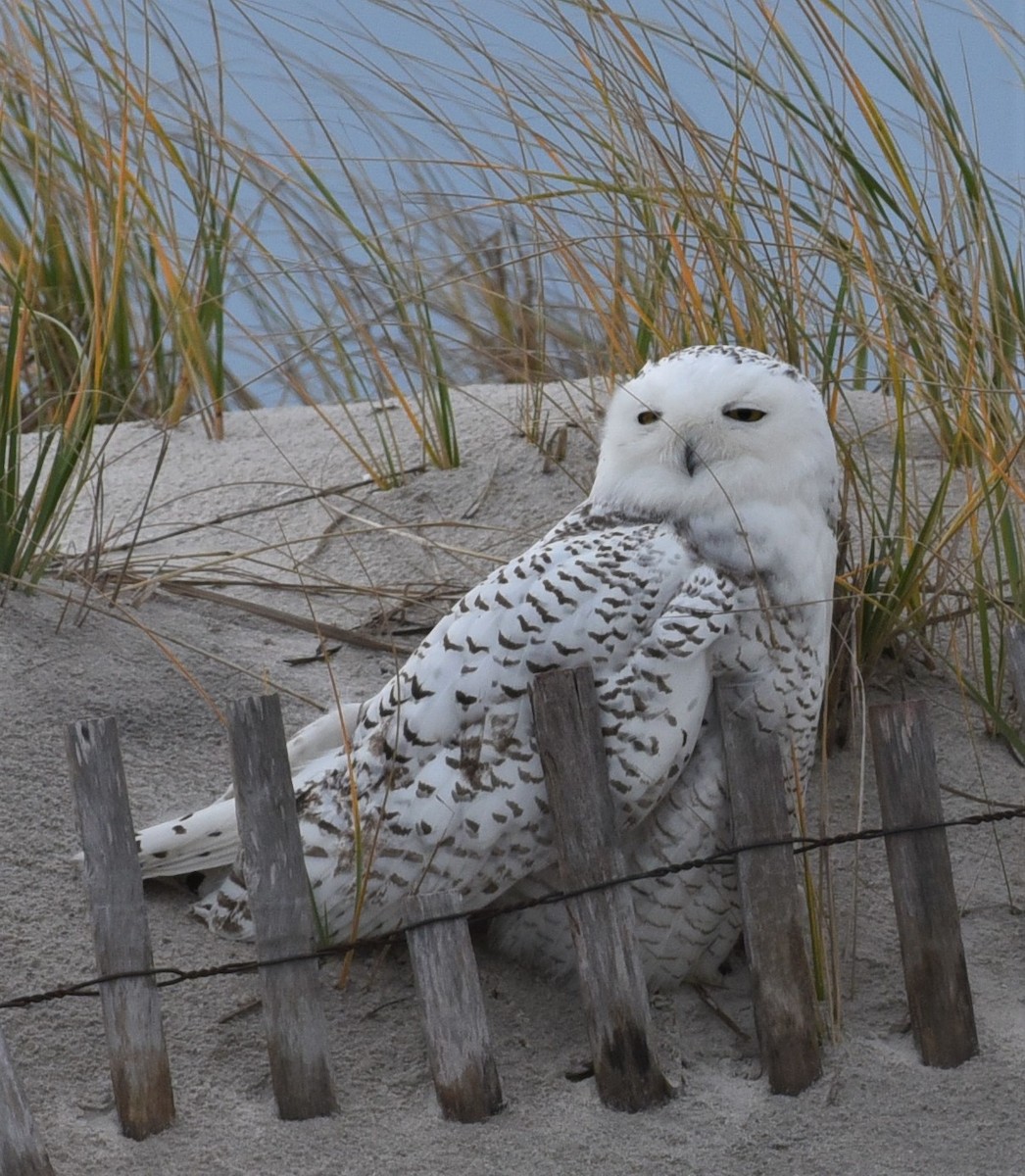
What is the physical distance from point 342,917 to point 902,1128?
98 cm

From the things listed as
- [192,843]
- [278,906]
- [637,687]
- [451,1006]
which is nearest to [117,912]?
[278,906]

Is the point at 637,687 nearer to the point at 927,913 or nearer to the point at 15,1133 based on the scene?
the point at 927,913

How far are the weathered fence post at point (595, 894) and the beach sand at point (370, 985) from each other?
72 millimetres

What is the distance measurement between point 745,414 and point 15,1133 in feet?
5.33

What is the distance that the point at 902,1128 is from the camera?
2545mm

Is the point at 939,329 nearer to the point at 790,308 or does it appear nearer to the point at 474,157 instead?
the point at 790,308

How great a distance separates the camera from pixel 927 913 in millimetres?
2709

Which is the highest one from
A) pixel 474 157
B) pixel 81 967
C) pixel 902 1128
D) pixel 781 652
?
pixel 474 157

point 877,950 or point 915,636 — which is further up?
point 915,636

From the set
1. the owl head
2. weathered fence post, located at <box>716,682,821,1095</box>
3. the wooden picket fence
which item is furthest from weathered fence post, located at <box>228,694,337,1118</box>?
the owl head

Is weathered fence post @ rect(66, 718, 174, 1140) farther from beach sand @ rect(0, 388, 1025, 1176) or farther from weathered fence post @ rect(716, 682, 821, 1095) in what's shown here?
weathered fence post @ rect(716, 682, 821, 1095)

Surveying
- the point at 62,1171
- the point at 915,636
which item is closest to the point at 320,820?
the point at 62,1171

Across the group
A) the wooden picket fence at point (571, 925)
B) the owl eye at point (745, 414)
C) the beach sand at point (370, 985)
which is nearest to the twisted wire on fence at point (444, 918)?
the wooden picket fence at point (571, 925)

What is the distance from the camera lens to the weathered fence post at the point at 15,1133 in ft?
7.50
